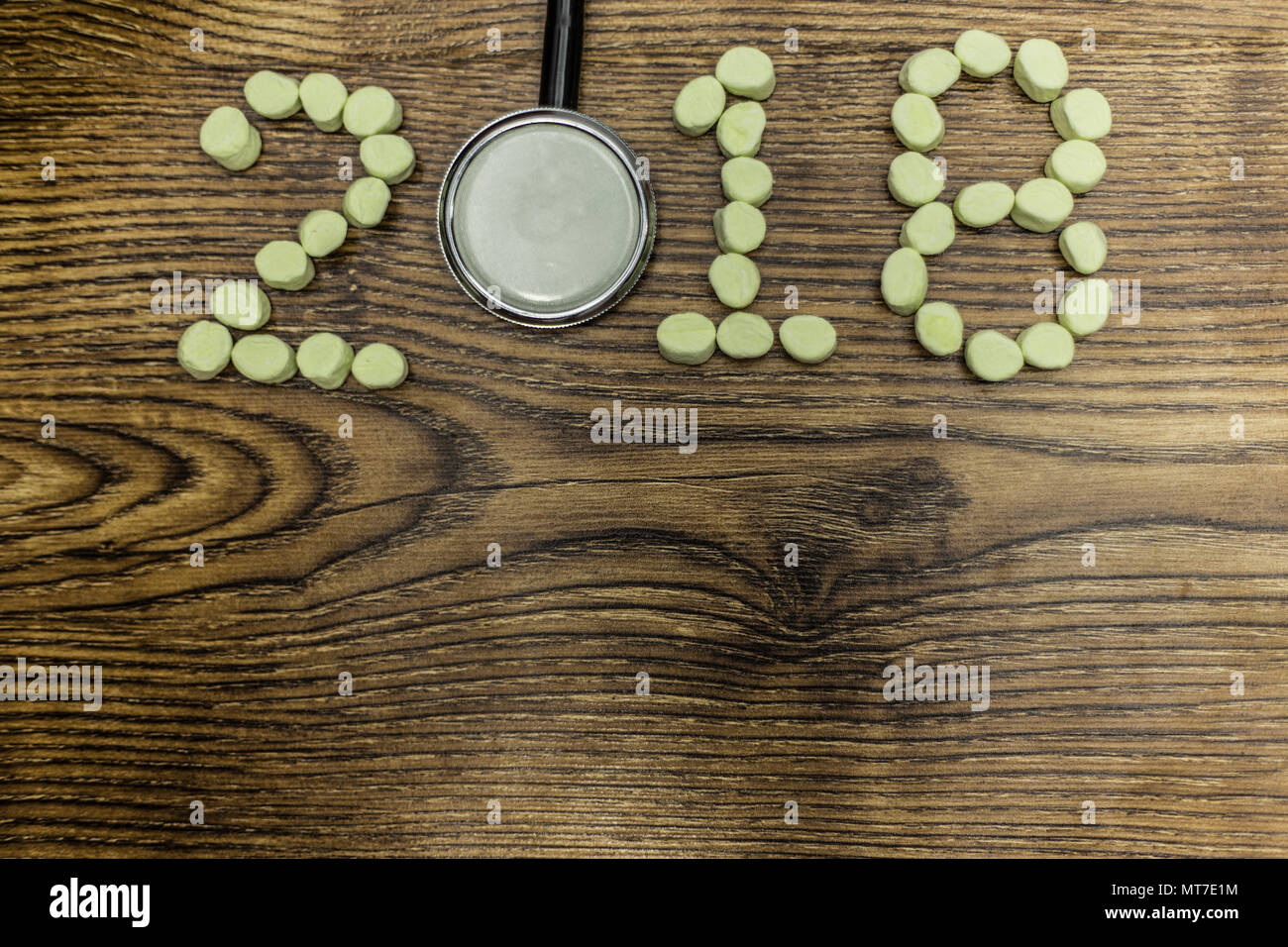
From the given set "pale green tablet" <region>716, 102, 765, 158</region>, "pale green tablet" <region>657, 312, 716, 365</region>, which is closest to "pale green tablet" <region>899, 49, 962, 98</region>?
"pale green tablet" <region>716, 102, 765, 158</region>

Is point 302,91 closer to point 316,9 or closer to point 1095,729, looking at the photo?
point 316,9

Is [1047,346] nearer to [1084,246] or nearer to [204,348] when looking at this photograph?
[1084,246]

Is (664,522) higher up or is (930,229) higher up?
(930,229)

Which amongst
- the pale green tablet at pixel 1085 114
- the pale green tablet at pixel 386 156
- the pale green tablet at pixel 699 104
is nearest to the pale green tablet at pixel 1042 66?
the pale green tablet at pixel 1085 114

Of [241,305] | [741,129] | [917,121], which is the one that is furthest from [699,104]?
[241,305]

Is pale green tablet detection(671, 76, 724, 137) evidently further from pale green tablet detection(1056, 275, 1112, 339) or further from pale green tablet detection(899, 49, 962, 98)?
pale green tablet detection(1056, 275, 1112, 339)

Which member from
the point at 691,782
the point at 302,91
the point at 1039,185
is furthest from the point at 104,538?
the point at 1039,185
